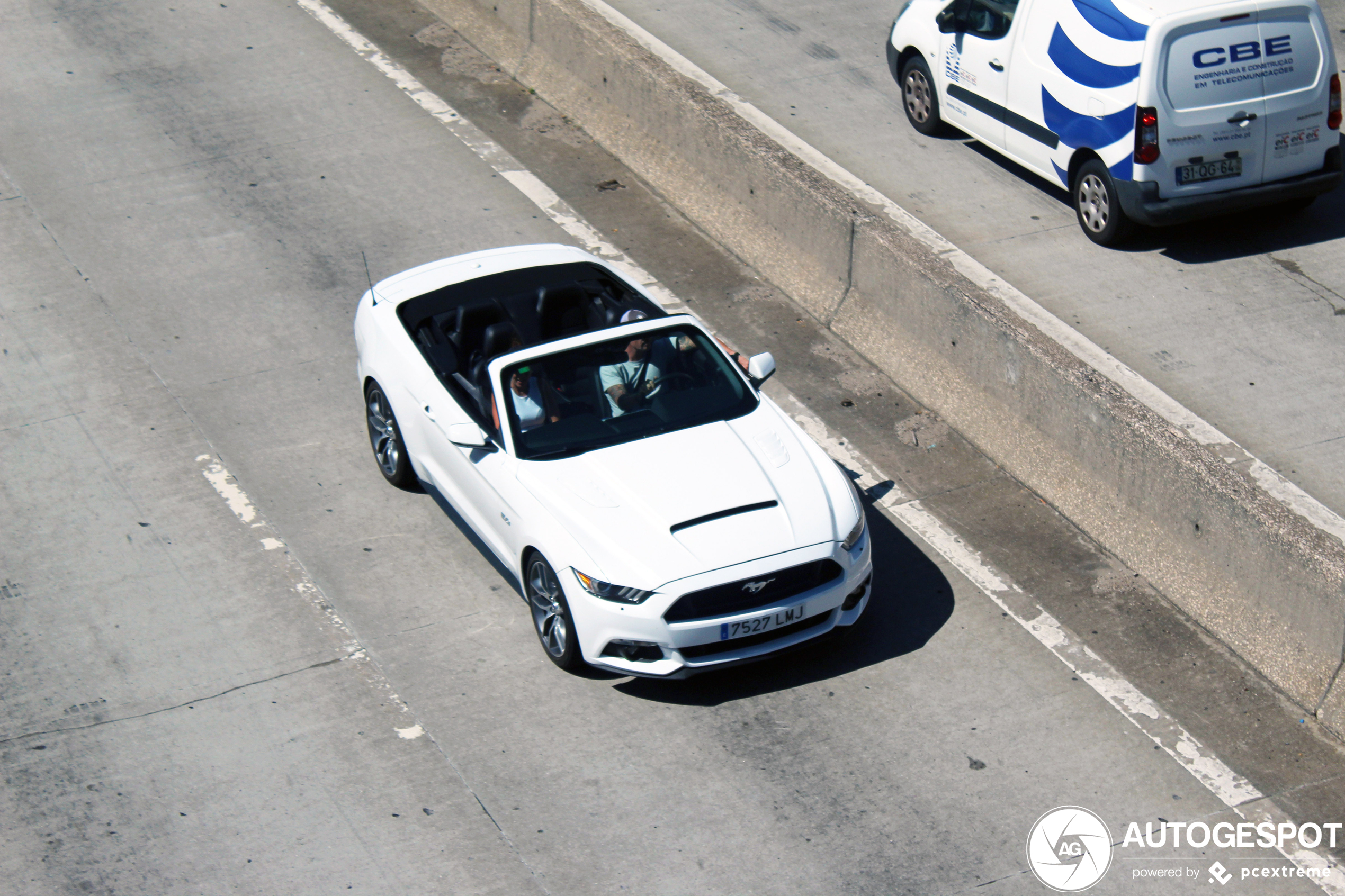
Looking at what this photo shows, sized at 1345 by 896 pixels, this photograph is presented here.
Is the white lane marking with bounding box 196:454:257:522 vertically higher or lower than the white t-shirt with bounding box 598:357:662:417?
lower

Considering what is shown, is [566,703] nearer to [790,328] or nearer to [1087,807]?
[1087,807]

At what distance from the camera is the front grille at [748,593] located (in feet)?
24.7

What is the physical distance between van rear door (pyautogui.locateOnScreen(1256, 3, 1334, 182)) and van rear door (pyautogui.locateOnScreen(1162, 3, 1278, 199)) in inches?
3.2

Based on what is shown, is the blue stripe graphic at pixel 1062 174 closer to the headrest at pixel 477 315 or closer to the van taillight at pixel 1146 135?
the van taillight at pixel 1146 135

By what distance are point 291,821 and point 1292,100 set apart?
8.21m

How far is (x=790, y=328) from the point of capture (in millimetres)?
11273

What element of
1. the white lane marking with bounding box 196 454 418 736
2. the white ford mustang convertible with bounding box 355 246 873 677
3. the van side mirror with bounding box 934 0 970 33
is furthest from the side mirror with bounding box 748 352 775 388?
the van side mirror with bounding box 934 0 970 33

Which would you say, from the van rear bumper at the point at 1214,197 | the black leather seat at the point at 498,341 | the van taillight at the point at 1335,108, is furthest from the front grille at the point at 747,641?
the van taillight at the point at 1335,108

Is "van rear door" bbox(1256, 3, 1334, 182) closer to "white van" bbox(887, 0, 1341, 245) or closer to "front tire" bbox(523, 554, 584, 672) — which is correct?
"white van" bbox(887, 0, 1341, 245)

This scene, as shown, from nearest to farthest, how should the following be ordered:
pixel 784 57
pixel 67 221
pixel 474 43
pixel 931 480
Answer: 1. pixel 931 480
2. pixel 67 221
3. pixel 784 57
4. pixel 474 43

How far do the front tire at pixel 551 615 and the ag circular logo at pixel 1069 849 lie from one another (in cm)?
246

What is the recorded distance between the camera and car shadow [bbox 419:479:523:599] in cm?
871

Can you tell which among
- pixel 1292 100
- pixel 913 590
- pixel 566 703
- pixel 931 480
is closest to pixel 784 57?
pixel 1292 100

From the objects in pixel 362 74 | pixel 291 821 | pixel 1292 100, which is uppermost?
pixel 1292 100
